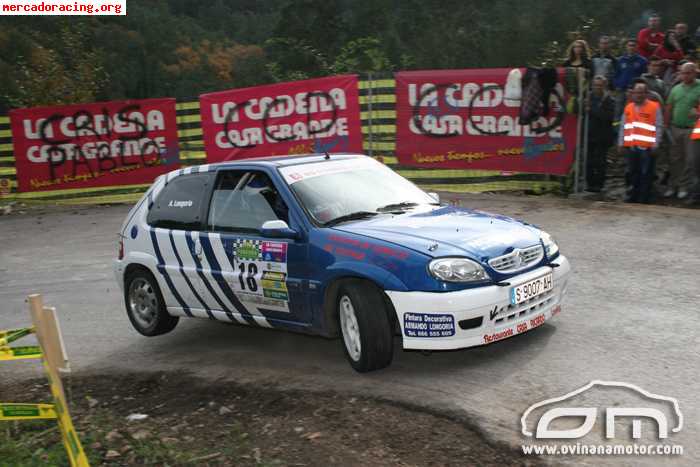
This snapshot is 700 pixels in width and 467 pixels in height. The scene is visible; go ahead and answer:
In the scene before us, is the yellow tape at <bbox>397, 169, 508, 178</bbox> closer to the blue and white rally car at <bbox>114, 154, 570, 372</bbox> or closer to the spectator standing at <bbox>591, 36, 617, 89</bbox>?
the spectator standing at <bbox>591, 36, 617, 89</bbox>

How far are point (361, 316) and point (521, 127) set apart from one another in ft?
29.1

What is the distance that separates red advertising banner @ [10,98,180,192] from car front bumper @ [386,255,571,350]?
13043 mm

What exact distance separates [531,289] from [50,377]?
11.4 ft

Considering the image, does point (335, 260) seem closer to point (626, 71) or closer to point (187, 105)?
point (626, 71)

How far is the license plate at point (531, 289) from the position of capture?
616 cm

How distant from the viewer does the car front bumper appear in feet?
19.4

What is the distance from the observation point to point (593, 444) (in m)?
4.82

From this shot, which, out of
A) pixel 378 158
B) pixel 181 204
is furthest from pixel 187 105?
pixel 181 204

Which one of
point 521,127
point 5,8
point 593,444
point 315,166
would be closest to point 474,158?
point 521,127

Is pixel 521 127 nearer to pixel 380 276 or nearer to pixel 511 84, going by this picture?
pixel 511 84

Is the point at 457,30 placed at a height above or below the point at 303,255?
above

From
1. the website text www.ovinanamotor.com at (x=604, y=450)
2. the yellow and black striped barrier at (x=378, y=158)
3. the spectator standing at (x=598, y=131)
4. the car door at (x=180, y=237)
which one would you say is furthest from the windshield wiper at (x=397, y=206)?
the yellow and black striped barrier at (x=378, y=158)

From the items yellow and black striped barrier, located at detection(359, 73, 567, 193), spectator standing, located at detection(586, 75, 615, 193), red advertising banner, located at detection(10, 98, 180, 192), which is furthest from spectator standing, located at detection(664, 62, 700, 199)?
red advertising banner, located at detection(10, 98, 180, 192)

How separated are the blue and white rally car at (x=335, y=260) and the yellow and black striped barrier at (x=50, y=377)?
227 cm
